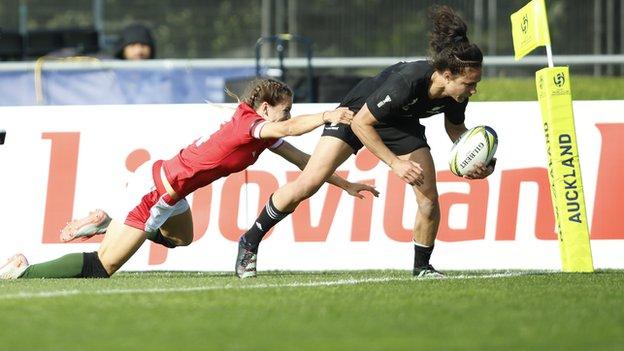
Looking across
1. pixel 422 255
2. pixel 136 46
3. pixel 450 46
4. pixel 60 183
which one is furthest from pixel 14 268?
pixel 136 46

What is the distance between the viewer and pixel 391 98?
32.9 feet

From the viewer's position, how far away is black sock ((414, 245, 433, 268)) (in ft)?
34.8

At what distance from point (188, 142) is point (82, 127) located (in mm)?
891

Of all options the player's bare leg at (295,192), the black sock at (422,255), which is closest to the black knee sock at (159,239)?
the player's bare leg at (295,192)

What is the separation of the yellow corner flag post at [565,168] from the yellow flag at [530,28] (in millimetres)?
Answer: 128

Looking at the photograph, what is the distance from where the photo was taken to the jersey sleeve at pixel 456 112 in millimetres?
10591

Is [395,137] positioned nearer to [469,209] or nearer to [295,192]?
[295,192]

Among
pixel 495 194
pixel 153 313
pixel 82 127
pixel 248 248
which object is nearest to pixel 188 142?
pixel 82 127

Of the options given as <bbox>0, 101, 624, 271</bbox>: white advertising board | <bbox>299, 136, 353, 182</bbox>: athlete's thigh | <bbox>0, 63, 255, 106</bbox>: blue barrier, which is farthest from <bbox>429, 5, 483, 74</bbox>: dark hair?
<bbox>0, 63, 255, 106</bbox>: blue barrier

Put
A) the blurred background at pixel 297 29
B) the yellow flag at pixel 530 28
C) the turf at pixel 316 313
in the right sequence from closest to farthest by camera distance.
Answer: the turf at pixel 316 313 → the yellow flag at pixel 530 28 → the blurred background at pixel 297 29

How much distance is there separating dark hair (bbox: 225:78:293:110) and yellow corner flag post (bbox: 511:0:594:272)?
1.98 m

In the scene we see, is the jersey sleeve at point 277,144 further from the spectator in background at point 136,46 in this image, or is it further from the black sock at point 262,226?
the spectator in background at point 136,46

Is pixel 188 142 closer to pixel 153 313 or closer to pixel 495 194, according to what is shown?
pixel 495 194

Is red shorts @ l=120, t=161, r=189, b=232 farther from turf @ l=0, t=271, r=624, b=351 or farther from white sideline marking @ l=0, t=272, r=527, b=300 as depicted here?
white sideline marking @ l=0, t=272, r=527, b=300
